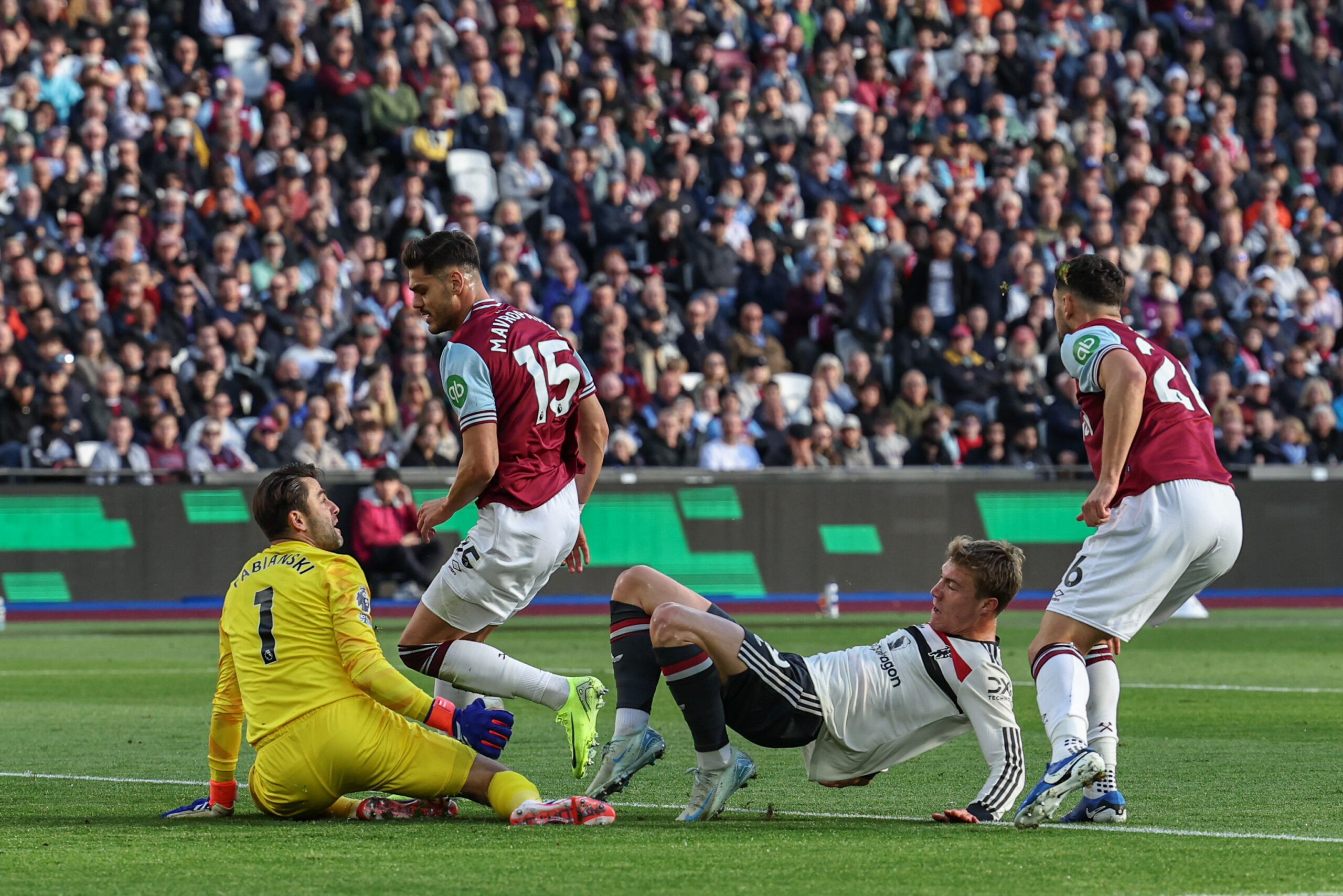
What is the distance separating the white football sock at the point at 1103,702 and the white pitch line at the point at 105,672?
317 inches

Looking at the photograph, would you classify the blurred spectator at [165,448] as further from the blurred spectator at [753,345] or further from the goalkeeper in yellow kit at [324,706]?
the goalkeeper in yellow kit at [324,706]

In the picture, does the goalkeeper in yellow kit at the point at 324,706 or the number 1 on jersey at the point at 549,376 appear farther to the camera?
the number 1 on jersey at the point at 549,376

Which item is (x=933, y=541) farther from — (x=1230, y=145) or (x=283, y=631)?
(x=283, y=631)

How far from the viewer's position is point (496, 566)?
702 centimetres

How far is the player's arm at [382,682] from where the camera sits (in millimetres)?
6098

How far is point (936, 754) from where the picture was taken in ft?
29.0

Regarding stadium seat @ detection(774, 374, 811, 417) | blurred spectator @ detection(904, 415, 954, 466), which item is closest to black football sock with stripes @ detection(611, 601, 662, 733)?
blurred spectator @ detection(904, 415, 954, 466)

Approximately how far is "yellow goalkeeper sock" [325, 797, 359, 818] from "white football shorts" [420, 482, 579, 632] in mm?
753

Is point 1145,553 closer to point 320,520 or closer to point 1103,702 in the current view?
point 1103,702

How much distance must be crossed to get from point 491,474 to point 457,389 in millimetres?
360

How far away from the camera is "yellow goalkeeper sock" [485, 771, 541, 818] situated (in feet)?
20.8

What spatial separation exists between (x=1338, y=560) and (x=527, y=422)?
15.3 m

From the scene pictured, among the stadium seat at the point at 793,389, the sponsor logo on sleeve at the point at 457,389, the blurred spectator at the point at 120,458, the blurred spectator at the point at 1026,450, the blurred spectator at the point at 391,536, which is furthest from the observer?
the stadium seat at the point at 793,389

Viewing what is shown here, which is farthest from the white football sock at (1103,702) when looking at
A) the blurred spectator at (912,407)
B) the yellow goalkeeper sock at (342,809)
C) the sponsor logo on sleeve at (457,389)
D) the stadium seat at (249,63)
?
the stadium seat at (249,63)
